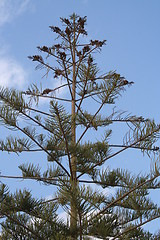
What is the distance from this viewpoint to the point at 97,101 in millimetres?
3854

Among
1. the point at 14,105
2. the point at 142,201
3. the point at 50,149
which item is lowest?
the point at 142,201

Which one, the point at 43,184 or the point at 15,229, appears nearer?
the point at 15,229

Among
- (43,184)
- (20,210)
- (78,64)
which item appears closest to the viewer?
(20,210)

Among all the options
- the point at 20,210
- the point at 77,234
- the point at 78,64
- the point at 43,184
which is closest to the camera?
the point at 77,234

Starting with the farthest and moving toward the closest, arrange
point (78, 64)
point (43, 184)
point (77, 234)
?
point (78, 64) → point (43, 184) → point (77, 234)

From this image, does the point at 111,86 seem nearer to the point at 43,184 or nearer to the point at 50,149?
Result: the point at 50,149

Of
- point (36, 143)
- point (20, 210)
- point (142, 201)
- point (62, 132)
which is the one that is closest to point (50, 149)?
point (36, 143)

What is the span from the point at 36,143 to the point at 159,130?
116 cm

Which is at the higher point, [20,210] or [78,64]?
[78,64]

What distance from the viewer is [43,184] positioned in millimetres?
3988

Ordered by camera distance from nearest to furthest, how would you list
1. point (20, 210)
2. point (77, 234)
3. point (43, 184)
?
point (77, 234)
point (20, 210)
point (43, 184)

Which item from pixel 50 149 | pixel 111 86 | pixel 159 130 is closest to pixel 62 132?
pixel 50 149

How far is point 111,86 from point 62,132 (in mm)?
640

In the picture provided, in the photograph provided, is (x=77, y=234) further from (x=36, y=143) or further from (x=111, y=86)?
(x=111, y=86)
